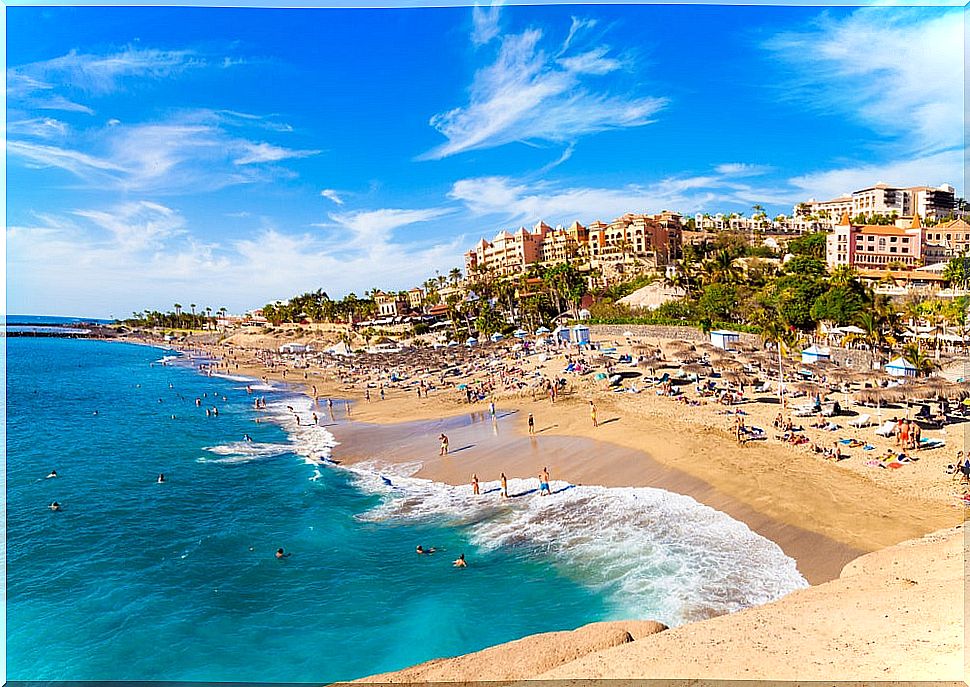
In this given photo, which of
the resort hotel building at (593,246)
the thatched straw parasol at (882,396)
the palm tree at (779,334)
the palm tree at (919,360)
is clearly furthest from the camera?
the resort hotel building at (593,246)

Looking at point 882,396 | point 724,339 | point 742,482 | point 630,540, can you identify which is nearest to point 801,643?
point 630,540

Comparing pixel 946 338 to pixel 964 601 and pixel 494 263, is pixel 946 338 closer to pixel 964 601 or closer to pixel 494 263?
pixel 964 601

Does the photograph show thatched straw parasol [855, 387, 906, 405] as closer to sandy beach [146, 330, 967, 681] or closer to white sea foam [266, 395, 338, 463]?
sandy beach [146, 330, 967, 681]

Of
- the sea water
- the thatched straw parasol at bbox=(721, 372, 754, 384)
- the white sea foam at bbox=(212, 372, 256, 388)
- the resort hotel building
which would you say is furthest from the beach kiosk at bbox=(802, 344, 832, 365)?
the white sea foam at bbox=(212, 372, 256, 388)

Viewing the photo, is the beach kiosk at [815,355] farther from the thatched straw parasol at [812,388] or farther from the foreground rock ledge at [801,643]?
the foreground rock ledge at [801,643]

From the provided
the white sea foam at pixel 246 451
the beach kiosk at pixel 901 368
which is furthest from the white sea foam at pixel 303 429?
the beach kiosk at pixel 901 368
